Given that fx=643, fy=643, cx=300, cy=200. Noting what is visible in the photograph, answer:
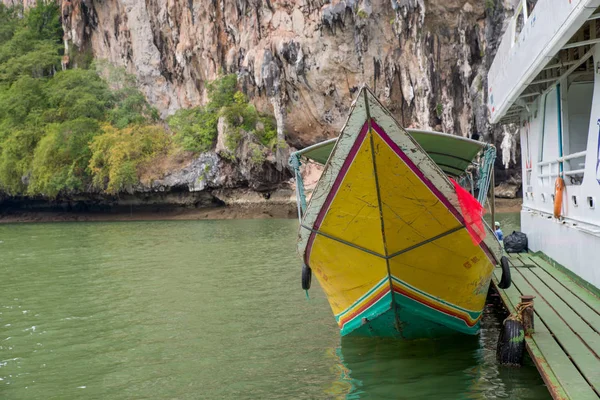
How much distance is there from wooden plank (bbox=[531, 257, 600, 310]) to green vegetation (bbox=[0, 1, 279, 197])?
85.6 feet

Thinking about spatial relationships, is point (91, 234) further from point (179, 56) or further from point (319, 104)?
point (179, 56)

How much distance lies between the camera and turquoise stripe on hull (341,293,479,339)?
6.56m

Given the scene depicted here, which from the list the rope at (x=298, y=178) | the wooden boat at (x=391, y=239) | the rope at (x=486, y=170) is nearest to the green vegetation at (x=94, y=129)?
the rope at (x=486, y=170)

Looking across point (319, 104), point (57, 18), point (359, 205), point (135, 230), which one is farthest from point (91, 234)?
point (57, 18)

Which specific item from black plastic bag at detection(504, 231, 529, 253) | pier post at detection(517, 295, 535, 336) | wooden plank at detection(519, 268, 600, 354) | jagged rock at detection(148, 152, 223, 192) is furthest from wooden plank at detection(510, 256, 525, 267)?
jagged rock at detection(148, 152, 223, 192)

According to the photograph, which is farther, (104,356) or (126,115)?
(126,115)

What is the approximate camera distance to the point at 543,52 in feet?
22.9

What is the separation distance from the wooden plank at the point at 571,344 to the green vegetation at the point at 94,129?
2851 centimetres

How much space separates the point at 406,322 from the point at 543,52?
327 centimetres

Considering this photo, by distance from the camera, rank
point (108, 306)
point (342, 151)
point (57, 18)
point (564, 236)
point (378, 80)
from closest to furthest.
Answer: point (342, 151) < point (564, 236) < point (108, 306) < point (378, 80) < point (57, 18)

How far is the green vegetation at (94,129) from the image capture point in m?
36.5

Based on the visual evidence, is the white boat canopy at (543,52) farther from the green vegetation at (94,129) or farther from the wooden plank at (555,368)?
the green vegetation at (94,129)

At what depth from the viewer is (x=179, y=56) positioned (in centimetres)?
4062

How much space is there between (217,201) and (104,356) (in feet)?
99.6
